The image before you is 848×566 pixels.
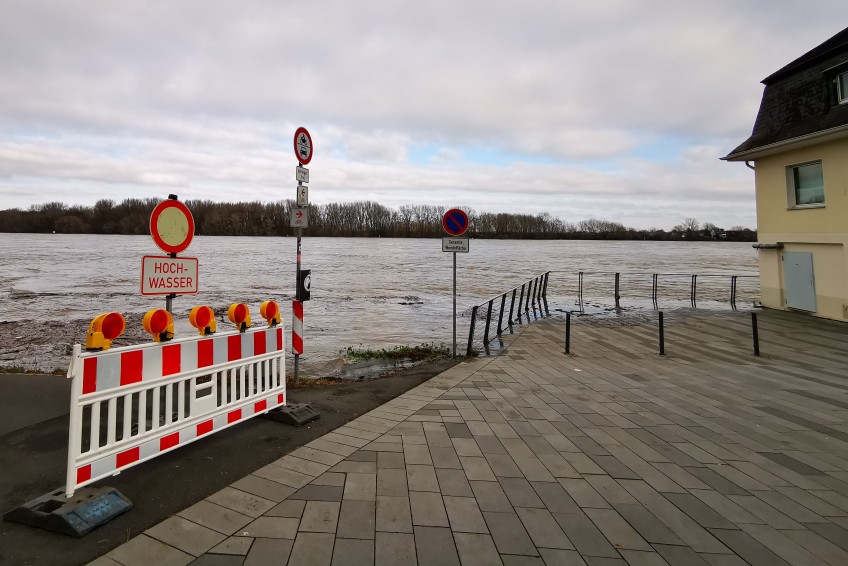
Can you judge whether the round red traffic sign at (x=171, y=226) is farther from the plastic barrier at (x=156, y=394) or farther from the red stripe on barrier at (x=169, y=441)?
the red stripe on barrier at (x=169, y=441)

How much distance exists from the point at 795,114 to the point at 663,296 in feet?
30.7

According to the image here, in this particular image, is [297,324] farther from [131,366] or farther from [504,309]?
[504,309]

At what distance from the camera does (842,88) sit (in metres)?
12.2

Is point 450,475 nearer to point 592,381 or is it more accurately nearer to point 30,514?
point 30,514

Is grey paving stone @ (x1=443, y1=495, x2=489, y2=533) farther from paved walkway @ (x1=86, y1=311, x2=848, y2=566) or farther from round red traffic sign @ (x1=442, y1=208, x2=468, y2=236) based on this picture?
round red traffic sign @ (x1=442, y1=208, x2=468, y2=236)

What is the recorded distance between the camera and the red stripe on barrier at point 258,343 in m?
4.20

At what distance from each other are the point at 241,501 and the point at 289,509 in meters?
0.35

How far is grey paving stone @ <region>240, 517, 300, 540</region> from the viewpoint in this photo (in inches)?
99.7

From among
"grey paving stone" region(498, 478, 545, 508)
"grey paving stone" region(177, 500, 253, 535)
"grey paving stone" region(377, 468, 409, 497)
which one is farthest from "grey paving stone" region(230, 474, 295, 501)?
"grey paving stone" region(498, 478, 545, 508)

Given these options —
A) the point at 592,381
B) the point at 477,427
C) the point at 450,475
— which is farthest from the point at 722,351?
the point at 450,475

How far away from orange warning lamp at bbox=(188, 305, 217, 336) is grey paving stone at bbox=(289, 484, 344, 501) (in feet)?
5.14

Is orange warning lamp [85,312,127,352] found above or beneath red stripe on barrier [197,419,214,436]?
above

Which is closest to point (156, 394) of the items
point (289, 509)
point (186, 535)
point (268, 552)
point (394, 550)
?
point (186, 535)

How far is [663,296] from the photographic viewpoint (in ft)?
68.5
